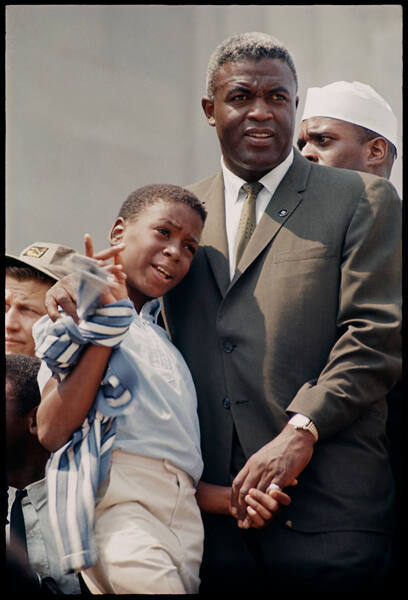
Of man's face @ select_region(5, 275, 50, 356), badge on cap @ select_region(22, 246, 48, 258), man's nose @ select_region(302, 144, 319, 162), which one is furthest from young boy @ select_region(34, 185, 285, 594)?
man's nose @ select_region(302, 144, 319, 162)

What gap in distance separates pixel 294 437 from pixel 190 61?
3.07 metres

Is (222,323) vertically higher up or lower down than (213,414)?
higher up

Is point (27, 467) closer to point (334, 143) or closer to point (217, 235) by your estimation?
point (217, 235)

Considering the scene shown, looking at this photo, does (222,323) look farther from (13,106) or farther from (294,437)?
(13,106)

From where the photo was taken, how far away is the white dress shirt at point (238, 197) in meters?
2.98

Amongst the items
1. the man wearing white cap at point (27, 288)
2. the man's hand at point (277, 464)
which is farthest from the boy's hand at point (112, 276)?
the man wearing white cap at point (27, 288)

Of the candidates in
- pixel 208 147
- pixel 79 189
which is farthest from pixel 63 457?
pixel 208 147

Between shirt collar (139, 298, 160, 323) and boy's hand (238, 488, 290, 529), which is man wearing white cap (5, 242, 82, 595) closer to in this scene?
shirt collar (139, 298, 160, 323)

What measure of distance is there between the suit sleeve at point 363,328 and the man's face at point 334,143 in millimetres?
1316

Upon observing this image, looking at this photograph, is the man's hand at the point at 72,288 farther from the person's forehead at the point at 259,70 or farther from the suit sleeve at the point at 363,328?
the person's forehead at the point at 259,70

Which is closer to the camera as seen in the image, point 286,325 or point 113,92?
point 286,325

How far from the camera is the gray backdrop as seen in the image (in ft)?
15.9

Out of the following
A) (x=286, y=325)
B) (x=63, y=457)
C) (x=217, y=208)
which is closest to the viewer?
(x=63, y=457)

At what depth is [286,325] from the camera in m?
2.76
